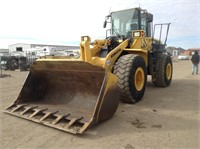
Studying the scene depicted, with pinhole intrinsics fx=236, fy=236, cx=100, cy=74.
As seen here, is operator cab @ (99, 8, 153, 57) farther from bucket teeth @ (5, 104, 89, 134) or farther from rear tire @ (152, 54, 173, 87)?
bucket teeth @ (5, 104, 89, 134)

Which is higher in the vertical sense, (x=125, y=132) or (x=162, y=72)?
(x=162, y=72)

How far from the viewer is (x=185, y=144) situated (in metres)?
3.66

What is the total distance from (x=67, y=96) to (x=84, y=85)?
568 millimetres

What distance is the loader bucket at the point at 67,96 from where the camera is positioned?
13.9 feet

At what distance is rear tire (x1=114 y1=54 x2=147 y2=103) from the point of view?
18.1ft

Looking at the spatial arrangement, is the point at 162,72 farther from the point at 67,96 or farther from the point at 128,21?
the point at 67,96


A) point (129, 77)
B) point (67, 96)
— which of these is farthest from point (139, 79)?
point (67, 96)

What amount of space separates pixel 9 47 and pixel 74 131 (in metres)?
46.6

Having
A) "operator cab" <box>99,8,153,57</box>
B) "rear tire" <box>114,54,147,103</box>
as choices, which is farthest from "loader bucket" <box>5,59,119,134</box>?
"operator cab" <box>99,8,153,57</box>

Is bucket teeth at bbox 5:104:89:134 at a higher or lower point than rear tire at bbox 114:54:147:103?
lower

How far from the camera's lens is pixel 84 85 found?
536 centimetres

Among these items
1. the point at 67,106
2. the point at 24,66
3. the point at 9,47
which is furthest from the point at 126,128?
the point at 9,47

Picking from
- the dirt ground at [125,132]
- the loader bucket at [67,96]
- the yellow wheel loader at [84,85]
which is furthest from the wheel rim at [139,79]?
the loader bucket at [67,96]

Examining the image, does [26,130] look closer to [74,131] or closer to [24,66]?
[74,131]
